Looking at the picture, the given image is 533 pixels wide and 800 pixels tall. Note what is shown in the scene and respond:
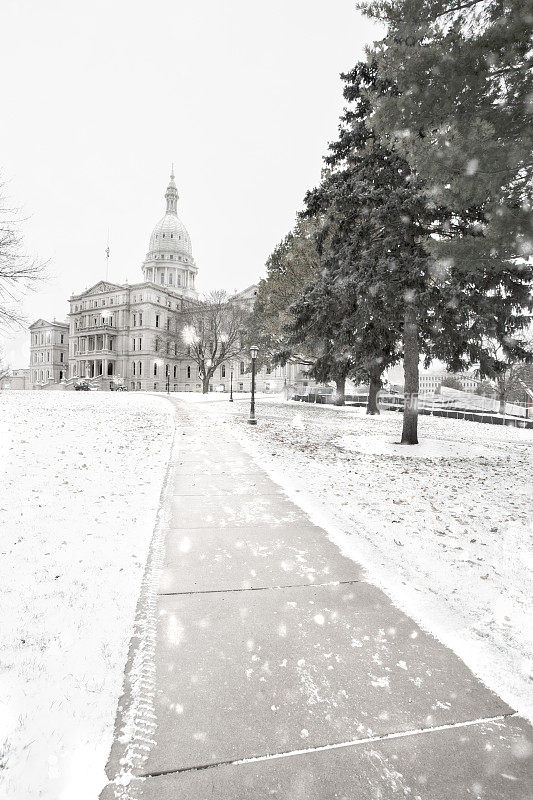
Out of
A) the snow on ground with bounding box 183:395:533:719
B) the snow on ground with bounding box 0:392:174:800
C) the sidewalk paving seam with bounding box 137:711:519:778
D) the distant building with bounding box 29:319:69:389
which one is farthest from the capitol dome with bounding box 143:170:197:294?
the sidewalk paving seam with bounding box 137:711:519:778

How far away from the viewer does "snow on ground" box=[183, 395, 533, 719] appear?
319cm

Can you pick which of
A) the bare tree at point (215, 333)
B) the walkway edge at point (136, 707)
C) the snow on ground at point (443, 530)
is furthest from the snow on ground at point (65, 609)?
the bare tree at point (215, 333)

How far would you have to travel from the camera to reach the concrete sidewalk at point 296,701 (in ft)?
6.50

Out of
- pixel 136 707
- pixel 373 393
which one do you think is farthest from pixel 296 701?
pixel 373 393

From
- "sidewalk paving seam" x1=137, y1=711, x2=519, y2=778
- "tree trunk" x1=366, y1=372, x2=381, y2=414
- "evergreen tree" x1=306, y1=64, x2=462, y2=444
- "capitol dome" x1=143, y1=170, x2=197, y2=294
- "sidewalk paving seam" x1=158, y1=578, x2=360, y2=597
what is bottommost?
"sidewalk paving seam" x1=137, y1=711, x2=519, y2=778

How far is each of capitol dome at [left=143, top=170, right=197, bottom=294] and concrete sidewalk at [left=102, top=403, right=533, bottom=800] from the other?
105 meters

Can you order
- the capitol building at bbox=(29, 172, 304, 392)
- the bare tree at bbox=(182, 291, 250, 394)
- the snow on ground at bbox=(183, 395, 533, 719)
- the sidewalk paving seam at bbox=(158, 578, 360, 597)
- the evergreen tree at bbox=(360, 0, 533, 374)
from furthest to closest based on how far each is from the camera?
the capitol building at bbox=(29, 172, 304, 392)
the bare tree at bbox=(182, 291, 250, 394)
the evergreen tree at bbox=(360, 0, 533, 374)
the sidewalk paving seam at bbox=(158, 578, 360, 597)
the snow on ground at bbox=(183, 395, 533, 719)

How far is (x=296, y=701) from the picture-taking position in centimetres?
246

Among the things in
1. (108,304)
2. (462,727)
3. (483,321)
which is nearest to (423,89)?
(483,321)

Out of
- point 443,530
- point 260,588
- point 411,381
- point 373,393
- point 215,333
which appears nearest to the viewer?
point 260,588

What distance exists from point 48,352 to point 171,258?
3809 cm

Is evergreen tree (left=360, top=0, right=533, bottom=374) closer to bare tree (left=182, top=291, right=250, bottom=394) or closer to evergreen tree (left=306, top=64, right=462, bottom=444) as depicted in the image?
evergreen tree (left=306, top=64, right=462, bottom=444)

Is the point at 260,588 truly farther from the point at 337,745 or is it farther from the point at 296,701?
the point at 337,745

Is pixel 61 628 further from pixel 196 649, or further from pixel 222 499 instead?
pixel 222 499
